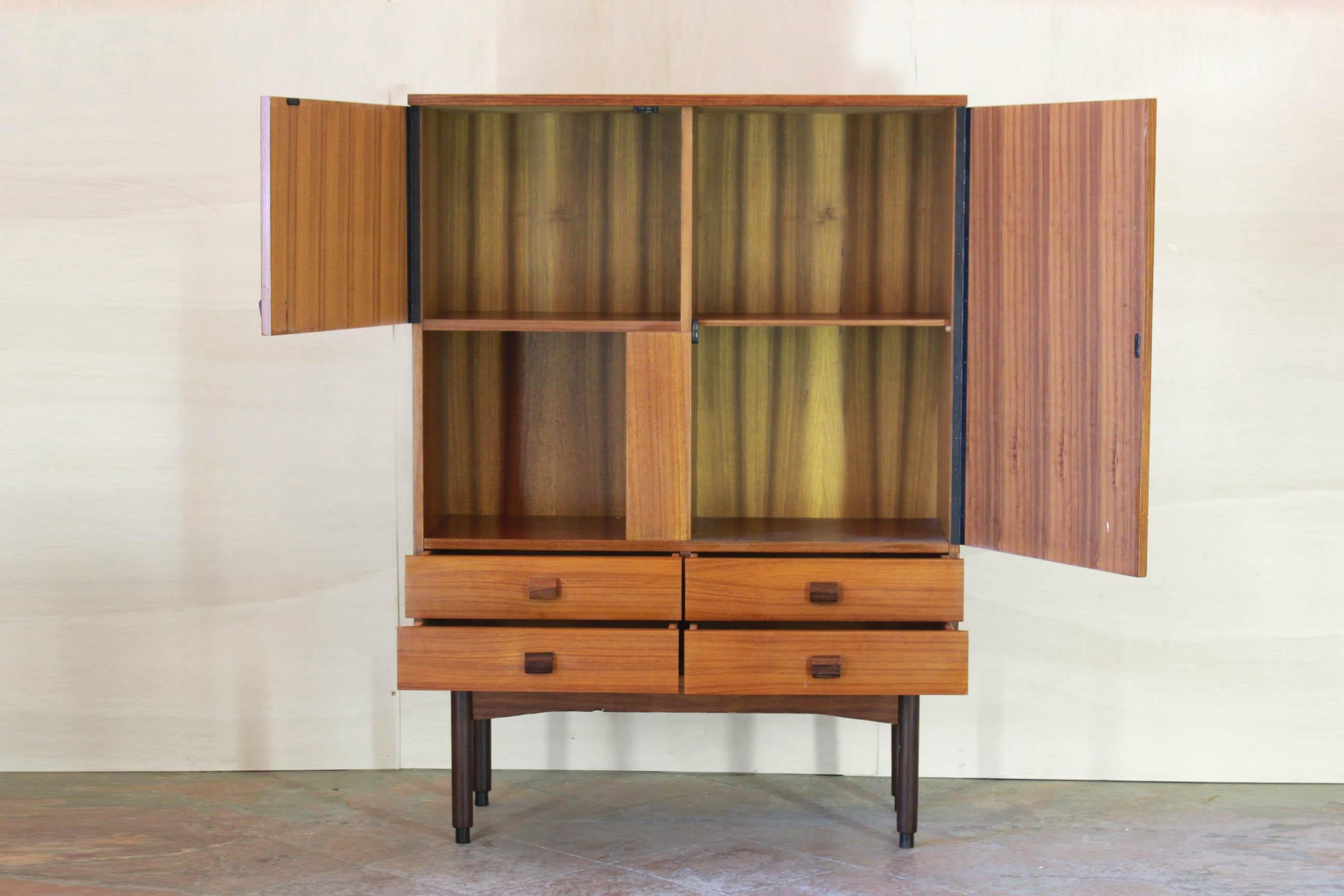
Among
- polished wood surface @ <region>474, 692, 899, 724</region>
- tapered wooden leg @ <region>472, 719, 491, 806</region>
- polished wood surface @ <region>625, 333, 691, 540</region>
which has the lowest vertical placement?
tapered wooden leg @ <region>472, 719, 491, 806</region>

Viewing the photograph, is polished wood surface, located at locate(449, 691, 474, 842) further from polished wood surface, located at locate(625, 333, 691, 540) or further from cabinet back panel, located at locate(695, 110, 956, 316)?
cabinet back panel, located at locate(695, 110, 956, 316)

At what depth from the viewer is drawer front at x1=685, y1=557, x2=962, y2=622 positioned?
3057 millimetres

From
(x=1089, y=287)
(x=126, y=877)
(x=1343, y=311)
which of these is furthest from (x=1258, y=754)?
(x=126, y=877)

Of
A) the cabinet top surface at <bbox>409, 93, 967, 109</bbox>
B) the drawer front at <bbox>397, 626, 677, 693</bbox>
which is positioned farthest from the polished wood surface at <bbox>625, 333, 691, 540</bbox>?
the cabinet top surface at <bbox>409, 93, 967, 109</bbox>

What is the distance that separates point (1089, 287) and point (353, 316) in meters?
1.52

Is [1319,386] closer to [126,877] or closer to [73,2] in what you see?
A: [126,877]

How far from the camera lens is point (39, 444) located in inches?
143

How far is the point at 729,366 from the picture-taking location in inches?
135

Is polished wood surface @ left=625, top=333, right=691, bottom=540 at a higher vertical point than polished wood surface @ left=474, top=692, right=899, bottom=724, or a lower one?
higher

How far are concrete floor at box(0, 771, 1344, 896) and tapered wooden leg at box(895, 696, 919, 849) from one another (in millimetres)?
80

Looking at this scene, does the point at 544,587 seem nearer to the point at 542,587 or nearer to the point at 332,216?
the point at 542,587

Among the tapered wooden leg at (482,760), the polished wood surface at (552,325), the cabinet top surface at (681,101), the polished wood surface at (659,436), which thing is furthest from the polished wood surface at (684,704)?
the cabinet top surface at (681,101)

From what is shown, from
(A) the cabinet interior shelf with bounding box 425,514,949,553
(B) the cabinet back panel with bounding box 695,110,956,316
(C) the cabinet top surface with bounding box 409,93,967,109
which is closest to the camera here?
(C) the cabinet top surface with bounding box 409,93,967,109

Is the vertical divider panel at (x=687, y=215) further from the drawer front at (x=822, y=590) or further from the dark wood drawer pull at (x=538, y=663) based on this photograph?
the dark wood drawer pull at (x=538, y=663)
